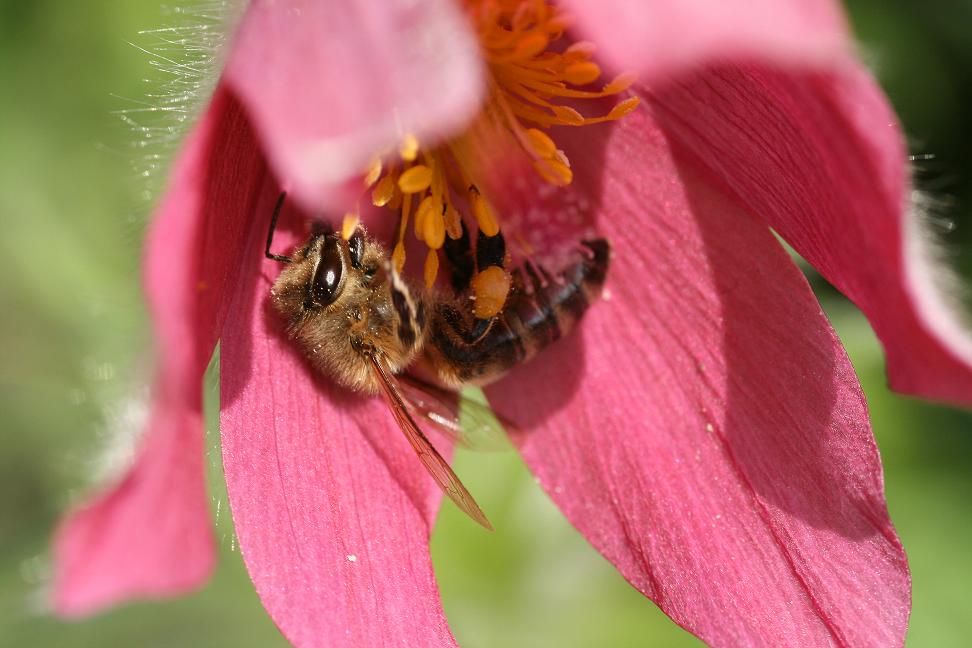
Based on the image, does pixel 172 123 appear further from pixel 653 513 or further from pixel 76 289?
pixel 76 289

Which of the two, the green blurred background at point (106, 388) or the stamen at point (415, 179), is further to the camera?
the green blurred background at point (106, 388)

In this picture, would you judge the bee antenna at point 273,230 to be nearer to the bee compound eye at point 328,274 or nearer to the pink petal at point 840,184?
the bee compound eye at point 328,274

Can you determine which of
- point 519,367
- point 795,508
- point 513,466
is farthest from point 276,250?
point 513,466

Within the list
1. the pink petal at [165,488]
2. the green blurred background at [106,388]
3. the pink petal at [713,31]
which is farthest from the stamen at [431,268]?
the green blurred background at [106,388]

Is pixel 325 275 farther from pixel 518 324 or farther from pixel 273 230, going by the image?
pixel 518 324

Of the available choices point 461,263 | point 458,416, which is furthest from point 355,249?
point 458,416

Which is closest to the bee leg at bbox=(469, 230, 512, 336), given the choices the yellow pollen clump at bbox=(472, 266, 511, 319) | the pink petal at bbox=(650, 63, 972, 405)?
the yellow pollen clump at bbox=(472, 266, 511, 319)
